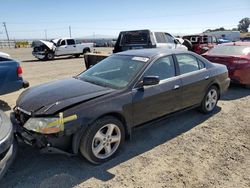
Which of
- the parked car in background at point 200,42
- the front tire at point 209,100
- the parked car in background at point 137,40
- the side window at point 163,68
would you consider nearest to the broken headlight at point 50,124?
the side window at point 163,68

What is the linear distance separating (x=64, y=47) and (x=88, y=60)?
39.3 feet

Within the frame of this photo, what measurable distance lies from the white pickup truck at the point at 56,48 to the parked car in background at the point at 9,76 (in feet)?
45.2

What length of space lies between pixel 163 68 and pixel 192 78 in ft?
2.52

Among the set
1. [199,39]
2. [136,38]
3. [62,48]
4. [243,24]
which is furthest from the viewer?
[243,24]

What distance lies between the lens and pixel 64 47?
20297mm

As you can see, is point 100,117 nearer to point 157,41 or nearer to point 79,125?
point 79,125

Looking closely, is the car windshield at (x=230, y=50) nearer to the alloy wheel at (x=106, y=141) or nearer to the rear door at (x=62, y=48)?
the alloy wheel at (x=106, y=141)

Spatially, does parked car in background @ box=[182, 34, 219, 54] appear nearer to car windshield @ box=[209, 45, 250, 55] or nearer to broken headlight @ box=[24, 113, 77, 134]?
car windshield @ box=[209, 45, 250, 55]

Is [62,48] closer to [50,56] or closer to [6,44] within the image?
[50,56]

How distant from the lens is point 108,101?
3494 mm

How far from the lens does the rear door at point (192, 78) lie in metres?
4.70

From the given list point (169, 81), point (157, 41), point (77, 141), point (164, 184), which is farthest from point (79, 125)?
point (157, 41)

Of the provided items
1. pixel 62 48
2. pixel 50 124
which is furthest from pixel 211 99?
pixel 62 48

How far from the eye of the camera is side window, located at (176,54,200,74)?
4728 mm
